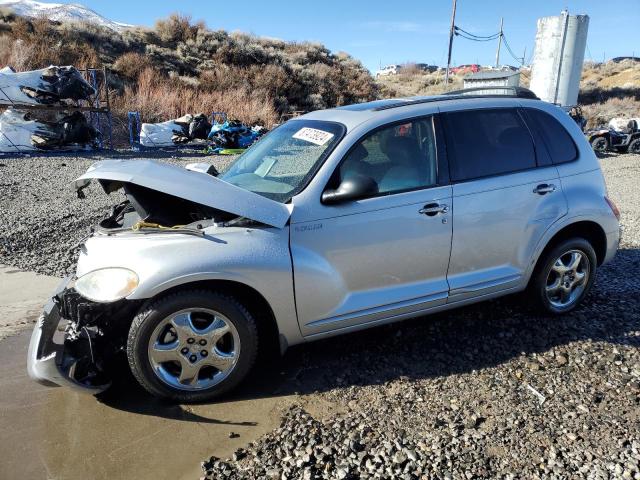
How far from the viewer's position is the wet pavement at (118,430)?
104 inches

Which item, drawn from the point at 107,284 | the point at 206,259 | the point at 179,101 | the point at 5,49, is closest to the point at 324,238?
the point at 206,259

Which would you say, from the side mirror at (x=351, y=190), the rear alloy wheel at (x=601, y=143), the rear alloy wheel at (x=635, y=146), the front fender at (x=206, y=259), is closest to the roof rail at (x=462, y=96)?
the side mirror at (x=351, y=190)

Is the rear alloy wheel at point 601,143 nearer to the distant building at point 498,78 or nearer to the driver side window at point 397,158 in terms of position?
the distant building at point 498,78

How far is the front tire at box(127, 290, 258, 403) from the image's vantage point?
2.94 metres

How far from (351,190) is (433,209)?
0.69 meters

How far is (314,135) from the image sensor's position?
12.1 feet

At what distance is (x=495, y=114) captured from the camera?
13.1 feet

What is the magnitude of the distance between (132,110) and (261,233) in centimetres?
1850

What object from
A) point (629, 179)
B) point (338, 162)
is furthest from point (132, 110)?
point (338, 162)

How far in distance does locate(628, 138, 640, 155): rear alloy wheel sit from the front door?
19.2 m

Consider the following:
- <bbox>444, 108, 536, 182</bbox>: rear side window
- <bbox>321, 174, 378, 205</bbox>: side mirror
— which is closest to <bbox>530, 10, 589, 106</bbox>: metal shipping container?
<bbox>444, 108, 536, 182</bbox>: rear side window

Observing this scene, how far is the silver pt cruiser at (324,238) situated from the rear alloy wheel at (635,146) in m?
17.9

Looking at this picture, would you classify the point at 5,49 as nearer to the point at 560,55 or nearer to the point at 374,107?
the point at 374,107

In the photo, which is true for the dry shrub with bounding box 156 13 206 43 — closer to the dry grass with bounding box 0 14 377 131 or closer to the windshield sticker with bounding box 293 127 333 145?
the dry grass with bounding box 0 14 377 131
